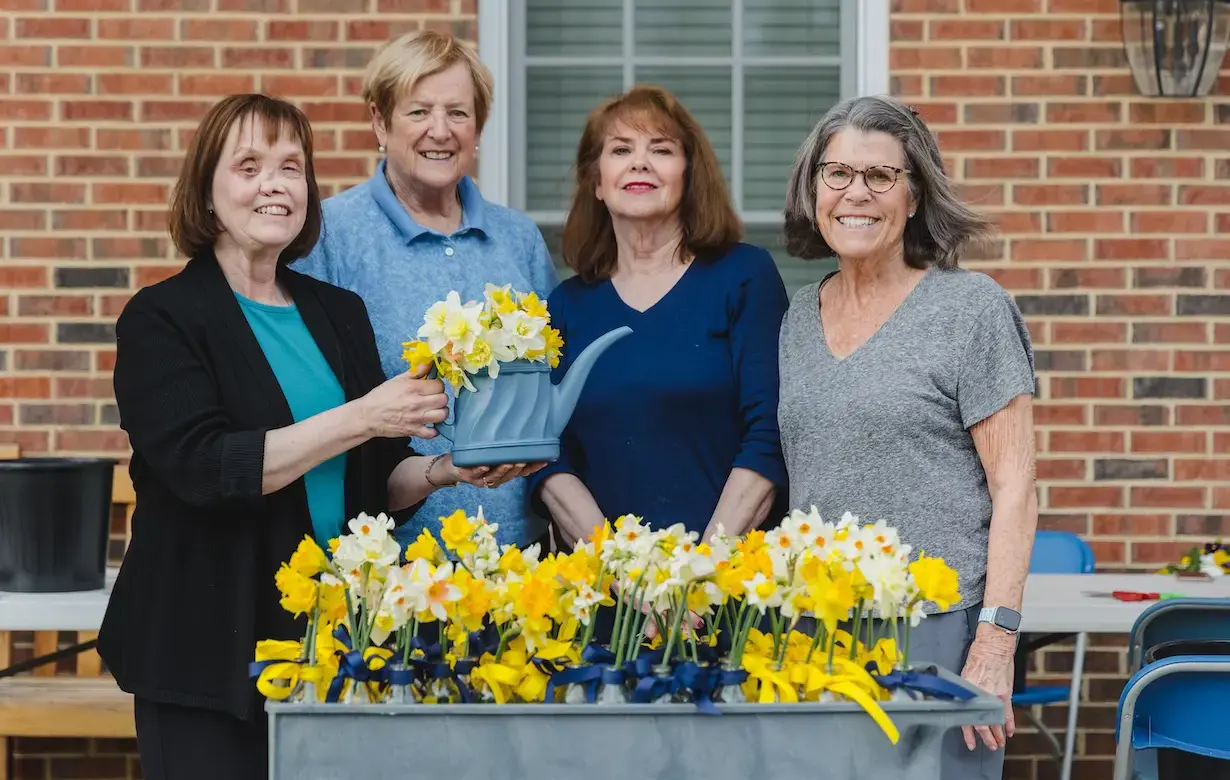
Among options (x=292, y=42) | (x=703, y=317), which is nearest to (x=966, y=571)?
(x=703, y=317)

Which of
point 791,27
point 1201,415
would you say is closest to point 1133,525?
point 1201,415

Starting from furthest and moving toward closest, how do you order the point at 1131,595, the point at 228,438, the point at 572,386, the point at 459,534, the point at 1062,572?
the point at 1062,572 → the point at 1131,595 → the point at 572,386 → the point at 228,438 → the point at 459,534

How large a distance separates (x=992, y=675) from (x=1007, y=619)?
89mm

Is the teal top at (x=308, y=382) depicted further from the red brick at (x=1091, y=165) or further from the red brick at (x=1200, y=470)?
the red brick at (x=1200, y=470)

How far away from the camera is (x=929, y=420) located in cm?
229

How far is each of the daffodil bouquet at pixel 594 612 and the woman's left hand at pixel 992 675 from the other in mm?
384

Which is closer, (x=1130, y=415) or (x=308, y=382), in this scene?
(x=308, y=382)

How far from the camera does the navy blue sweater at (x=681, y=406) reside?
8.60 ft

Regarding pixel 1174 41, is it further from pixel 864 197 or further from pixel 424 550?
pixel 424 550

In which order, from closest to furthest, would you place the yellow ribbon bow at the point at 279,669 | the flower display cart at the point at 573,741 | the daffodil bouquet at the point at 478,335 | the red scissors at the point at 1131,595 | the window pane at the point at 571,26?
the flower display cart at the point at 573,741 < the yellow ribbon bow at the point at 279,669 < the daffodil bouquet at the point at 478,335 < the red scissors at the point at 1131,595 < the window pane at the point at 571,26

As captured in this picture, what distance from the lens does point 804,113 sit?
449 cm

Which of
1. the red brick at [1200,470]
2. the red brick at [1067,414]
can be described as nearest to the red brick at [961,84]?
the red brick at [1067,414]

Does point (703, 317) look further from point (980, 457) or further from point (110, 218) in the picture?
point (110, 218)

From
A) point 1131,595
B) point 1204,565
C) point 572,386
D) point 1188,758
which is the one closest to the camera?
point 572,386
